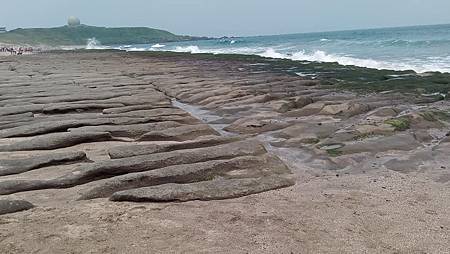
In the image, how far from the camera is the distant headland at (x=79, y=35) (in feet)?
446

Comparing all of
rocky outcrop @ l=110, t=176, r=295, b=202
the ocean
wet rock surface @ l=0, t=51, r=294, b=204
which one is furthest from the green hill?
rocky outcrop @ l=110, t=176, r=295, b=202

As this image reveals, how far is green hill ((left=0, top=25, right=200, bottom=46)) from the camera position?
135375mm

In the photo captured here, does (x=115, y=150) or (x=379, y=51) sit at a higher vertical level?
(x=115, y=150)

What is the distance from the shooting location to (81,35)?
16350 centimetres

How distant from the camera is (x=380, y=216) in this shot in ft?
20.6

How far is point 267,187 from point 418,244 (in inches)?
95.6

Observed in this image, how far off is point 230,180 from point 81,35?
166522mm

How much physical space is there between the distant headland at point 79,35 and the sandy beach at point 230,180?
121012 millimetres

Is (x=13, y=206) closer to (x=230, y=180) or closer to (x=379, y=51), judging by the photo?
(x=230, y=180)

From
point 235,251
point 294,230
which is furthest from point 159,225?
point 294,230

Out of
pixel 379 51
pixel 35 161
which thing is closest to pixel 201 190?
pixel 35 161

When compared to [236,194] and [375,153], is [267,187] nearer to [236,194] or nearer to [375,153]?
[236,194]

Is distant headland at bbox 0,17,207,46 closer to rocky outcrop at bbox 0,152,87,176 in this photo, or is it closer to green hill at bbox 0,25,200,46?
green hill at bbox 0,25,200,46

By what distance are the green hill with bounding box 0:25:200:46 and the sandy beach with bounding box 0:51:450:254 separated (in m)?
120
